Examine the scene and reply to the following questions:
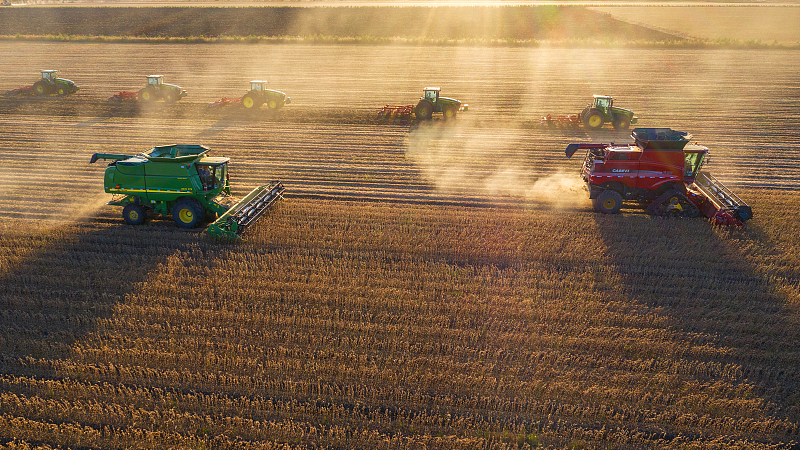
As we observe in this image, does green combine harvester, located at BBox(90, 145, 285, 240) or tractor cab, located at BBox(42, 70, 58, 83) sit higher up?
tractor cab, located at BBox(42, 70, 58, 83)

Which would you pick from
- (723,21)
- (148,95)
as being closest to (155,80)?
(148,95)

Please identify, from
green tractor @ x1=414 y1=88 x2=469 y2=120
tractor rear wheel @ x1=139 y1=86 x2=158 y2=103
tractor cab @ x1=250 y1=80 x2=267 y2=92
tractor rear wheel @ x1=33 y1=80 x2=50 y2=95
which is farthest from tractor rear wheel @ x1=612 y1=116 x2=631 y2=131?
tractor rear wheel @ x1=33 y1=80 x2=50 y2=95

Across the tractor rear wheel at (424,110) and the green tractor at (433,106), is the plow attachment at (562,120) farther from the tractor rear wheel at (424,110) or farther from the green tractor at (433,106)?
the tractor rear wheel at (424,110)

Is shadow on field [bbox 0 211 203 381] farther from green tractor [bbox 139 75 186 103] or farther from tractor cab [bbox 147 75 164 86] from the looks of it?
tractor cab [bbox 147 75 164 86]

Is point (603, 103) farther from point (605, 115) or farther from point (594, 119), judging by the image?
point (594, 119)

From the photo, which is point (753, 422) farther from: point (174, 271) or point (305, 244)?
point (174, 271)

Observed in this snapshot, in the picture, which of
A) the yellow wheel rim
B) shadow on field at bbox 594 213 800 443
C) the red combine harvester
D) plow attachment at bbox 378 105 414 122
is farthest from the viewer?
plow attachment at bbox 378 105 414 122
